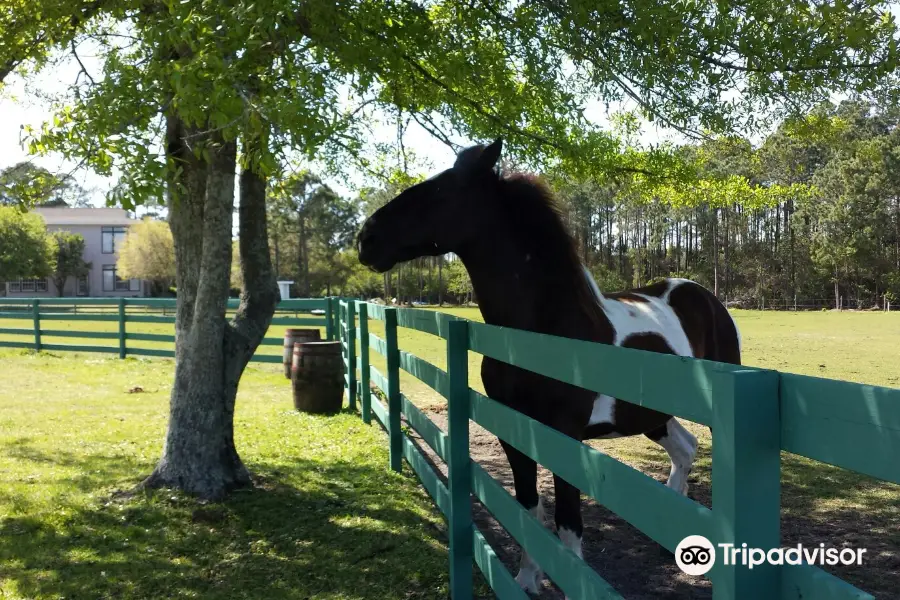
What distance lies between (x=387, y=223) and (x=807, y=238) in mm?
56442

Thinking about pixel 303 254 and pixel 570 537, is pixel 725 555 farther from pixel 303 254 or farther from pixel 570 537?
pixel 303 254

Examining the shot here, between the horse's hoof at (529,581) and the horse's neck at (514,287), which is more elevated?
the horse's neck at (514,287)

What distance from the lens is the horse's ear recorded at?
150 inches

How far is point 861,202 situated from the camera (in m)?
46.3

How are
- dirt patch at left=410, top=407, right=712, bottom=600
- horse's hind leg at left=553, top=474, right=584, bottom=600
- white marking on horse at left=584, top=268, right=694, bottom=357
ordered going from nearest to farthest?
horse's hind leg at left=553, top=474, right=584, bottom=600 → dirt patch at left=410, top=407, right=712, bottom=600 → white marking on horse at left=584, top=268, right=694, bottom=357

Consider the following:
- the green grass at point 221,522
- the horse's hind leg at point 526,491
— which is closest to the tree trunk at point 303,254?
the green grass at point 221,522

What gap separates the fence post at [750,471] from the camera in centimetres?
118

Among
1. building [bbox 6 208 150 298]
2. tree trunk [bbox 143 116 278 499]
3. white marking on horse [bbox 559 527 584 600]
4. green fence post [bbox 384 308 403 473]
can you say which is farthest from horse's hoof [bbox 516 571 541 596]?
building [bbox 6 208 150 298]

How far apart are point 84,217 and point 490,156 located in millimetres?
73912

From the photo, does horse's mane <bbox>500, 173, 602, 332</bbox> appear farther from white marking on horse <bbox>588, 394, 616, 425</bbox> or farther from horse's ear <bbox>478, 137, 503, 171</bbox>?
white marking on horse <bbox>588, 394, 616, 425</bbox>

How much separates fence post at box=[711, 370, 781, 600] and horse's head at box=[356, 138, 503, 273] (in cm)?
273

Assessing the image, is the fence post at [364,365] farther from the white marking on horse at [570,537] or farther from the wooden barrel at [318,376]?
the white marking on horse at [570,537]

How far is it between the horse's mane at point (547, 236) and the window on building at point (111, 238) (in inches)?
2669

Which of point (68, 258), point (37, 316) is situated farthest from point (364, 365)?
point (68, 258)
